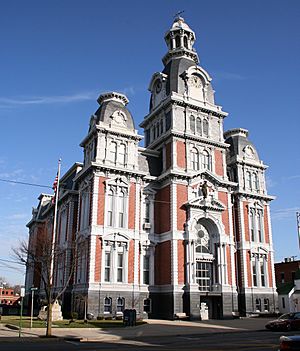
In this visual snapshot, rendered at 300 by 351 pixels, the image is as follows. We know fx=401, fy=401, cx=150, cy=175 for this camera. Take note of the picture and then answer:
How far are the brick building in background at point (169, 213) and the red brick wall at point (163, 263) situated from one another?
0.11 m

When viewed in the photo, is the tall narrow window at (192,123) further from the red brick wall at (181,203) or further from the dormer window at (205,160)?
the red brick wall at (181,203)

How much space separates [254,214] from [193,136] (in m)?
14.0

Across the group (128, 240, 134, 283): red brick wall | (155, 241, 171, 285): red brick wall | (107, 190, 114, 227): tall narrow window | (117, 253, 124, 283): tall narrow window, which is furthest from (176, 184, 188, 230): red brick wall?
(107, 190, 114, 227): tall narrow window

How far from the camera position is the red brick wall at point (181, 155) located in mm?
46312

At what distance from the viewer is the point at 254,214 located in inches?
2080

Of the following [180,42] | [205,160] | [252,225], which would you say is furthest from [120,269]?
[180,42]

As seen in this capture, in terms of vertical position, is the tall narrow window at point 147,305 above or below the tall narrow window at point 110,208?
below

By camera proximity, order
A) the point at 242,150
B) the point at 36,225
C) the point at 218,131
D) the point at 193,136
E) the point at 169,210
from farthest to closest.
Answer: the point at 36,225 < the point at 242,150 < the point at 218,131 < the point at 193,136 < the point at 169,210

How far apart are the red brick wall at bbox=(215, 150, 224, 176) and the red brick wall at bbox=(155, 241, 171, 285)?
1163cm

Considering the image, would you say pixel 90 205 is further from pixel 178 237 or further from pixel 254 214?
pixel 254 214

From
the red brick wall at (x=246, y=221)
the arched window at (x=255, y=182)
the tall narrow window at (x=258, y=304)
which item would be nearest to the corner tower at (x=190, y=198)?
the red brick wall at (x=246, y=221)

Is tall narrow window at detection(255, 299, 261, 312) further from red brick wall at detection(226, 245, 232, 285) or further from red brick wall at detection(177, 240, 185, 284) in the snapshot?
red brick wall at detection(177, 240, 185, 284)

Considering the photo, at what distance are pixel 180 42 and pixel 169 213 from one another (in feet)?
85.7

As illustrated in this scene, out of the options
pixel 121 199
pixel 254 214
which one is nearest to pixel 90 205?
pixel 121 199
